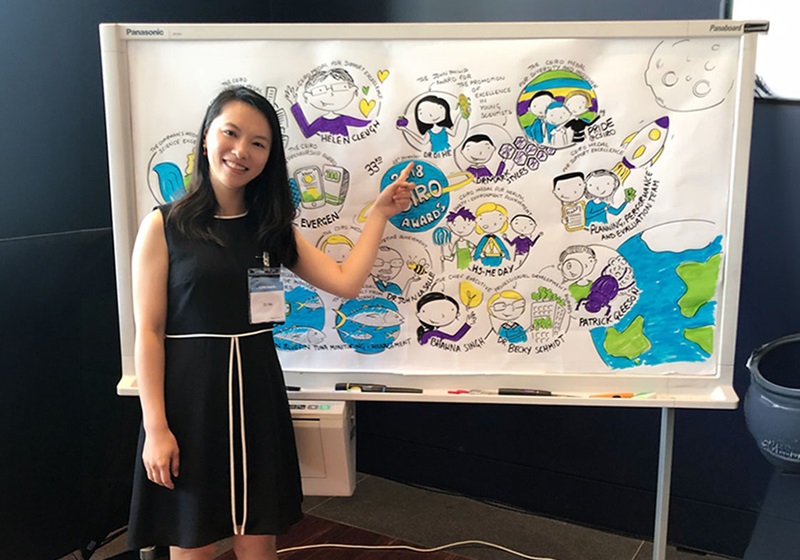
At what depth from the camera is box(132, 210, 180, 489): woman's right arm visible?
4.73ft

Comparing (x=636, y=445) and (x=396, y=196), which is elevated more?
(x=396, y=196)

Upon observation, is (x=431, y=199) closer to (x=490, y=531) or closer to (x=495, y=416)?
(x=495, y=416)

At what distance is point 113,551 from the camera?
2217 millimetres

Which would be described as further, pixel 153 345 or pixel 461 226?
pixel 461 226

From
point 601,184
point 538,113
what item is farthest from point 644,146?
point 538,113

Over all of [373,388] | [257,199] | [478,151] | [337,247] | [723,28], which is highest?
Answer: [723,28]

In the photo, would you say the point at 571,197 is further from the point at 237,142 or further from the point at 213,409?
the point at 213,409

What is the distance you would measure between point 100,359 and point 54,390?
0.16 m

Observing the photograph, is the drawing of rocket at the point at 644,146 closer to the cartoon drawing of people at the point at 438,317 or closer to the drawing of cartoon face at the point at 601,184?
the drawing of cartoon face at the point at 601,184

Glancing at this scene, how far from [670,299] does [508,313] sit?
361 millimetres

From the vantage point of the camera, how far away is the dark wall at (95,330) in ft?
6.41

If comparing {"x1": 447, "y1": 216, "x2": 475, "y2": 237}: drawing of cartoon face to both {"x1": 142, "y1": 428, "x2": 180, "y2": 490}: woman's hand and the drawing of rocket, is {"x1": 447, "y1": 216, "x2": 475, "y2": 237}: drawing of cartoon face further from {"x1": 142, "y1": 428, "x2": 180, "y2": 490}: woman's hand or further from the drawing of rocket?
{"x1": 142, "y1": 428, "x2": 180, "y2": 490}: woman's hand

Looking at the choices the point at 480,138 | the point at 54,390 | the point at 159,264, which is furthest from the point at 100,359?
the point at 480,138

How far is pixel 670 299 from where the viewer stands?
5.31 ft
